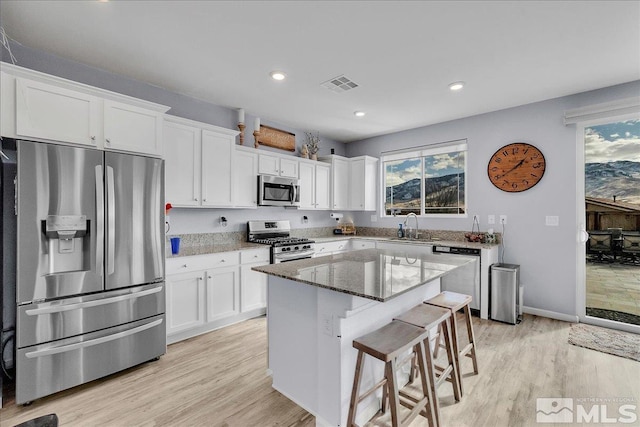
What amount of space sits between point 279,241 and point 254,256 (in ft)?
1.45

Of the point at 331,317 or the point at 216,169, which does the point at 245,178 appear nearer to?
A: the point at 216,169

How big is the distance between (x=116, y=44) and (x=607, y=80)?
478 cm

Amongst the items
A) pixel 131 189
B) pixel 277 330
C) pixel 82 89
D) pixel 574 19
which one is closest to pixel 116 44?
pixel 82 89

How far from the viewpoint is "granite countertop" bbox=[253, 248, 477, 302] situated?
5.14 ft

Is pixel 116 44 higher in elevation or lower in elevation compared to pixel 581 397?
higher

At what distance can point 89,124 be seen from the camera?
230 cm

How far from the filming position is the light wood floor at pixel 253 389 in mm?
1908

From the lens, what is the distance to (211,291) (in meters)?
3.19

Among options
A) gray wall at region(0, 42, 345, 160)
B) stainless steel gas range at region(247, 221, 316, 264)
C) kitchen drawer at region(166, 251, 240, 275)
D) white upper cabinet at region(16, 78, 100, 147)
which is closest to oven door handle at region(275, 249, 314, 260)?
stainless steel gas range at region(247, 221, 316, 264)

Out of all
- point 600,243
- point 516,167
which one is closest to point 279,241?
point 516,167

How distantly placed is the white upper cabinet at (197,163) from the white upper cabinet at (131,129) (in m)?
0.45

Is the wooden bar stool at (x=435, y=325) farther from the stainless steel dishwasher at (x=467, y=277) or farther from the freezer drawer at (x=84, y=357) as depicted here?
the freezer drawer at (x=84, y=357)

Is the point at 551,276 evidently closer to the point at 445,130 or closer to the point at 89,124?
the point at 445,130

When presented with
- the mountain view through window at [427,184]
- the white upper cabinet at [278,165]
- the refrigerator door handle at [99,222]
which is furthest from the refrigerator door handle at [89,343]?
the mountain view through window at [427,184]
